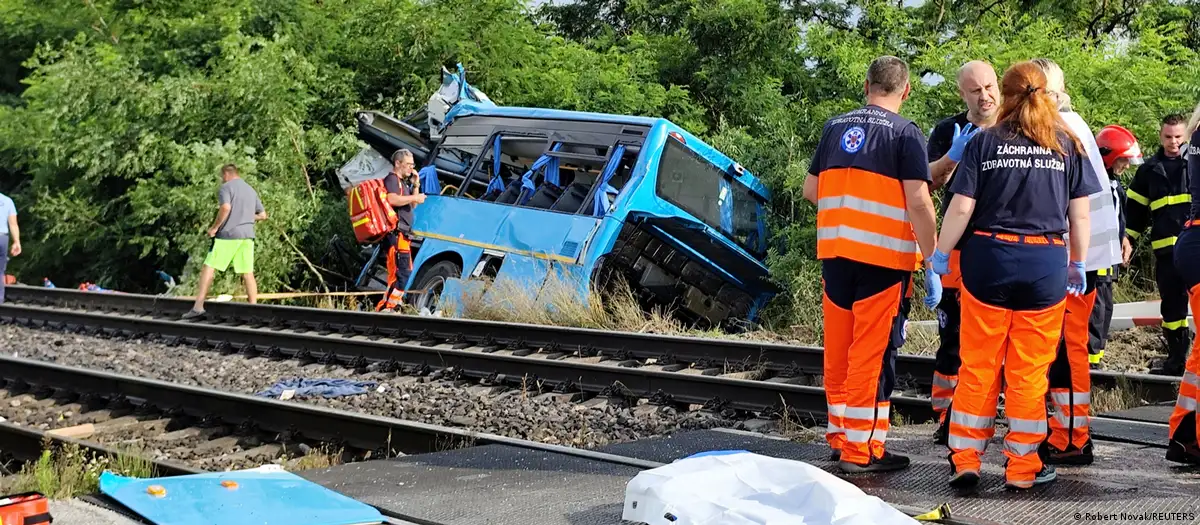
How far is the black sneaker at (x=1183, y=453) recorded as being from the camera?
496 centimetres

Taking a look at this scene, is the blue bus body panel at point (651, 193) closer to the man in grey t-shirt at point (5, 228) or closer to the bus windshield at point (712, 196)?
the bus windshield at point (712, 196)

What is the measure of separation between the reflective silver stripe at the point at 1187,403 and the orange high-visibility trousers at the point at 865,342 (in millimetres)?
1255

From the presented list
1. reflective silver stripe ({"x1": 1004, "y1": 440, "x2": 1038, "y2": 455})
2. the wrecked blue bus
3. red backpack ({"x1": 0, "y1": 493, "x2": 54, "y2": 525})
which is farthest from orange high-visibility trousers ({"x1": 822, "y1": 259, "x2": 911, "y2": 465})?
the wrecked blue bus

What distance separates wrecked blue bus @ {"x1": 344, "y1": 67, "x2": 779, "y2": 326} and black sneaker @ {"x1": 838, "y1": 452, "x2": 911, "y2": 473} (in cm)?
629

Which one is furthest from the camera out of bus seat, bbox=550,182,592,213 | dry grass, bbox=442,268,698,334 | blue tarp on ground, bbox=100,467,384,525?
bus seat, bbox=550,182,592,213

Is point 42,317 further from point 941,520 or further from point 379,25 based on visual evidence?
point 941,520

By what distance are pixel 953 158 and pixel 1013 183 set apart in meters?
0.80

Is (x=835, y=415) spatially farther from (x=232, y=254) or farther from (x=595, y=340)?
(x=232, y=254)

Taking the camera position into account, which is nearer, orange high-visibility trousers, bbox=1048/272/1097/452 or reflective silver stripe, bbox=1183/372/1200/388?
reflective silver stripe, bbox=1183/372/1200/388

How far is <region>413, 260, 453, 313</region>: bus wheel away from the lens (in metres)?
13.2

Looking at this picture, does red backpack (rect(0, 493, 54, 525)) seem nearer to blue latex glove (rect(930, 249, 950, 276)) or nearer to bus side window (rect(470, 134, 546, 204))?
blue latex glove (rect(930, 249, 950, 276))

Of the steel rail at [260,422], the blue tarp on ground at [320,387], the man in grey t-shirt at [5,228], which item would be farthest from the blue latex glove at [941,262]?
the man in grey t-shirt at [5,228]

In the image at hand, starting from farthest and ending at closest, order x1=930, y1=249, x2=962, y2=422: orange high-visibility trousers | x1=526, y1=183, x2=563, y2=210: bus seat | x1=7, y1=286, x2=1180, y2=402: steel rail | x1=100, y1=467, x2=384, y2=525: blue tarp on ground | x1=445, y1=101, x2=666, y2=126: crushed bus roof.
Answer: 1. x1=526, y1=183, x2=563, y2=210: bus seat
2. x1=445, y1=101, x2=666, y2=126: crushed bus roof
3. x1=7, y1=286, x2=1180, y2=402: steel rail
4. x1=930, y1=249, x2=962, y2=422: orange high-visibility trousers
5. x1=100, y1=467, x2=384, y2=525: blue tarp on ground

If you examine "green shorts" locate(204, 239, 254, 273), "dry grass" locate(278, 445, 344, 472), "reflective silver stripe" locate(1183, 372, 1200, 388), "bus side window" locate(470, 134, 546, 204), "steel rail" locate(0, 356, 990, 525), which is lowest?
"dry grass" locate(278, 445, 344, 472)
